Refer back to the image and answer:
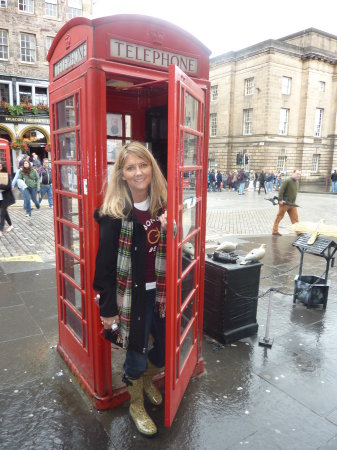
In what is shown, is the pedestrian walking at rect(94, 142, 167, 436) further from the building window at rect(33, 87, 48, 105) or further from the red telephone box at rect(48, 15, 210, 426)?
the building window at rect(33, 87, 48, 105)

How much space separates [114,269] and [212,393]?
5.08ft

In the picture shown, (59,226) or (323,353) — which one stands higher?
(59,226)

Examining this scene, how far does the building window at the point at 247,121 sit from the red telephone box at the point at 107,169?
1386 inches

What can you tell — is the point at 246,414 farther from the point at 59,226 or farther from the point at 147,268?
the point at 59,226

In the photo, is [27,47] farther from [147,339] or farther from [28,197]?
[147,339]

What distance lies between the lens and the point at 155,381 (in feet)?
10.2

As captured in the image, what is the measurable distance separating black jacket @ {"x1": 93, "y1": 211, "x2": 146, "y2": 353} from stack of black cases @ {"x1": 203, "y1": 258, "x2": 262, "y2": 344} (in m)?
1.51

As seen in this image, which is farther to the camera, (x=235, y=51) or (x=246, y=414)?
(x=235, y=51)

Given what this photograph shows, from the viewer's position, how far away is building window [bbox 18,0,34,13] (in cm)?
2691

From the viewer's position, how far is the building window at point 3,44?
26.8 meters

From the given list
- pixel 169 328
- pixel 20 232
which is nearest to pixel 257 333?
pixel 169 328

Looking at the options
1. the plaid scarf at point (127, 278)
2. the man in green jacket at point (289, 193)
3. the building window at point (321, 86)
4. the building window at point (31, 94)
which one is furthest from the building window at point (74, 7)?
the plaid scarf at point (127, 278)

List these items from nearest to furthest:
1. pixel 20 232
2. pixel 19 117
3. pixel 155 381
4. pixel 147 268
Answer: pixel 147 268 → pixel 155 381 → pixel 20 232 → pixel 19 117

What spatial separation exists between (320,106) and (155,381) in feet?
133
